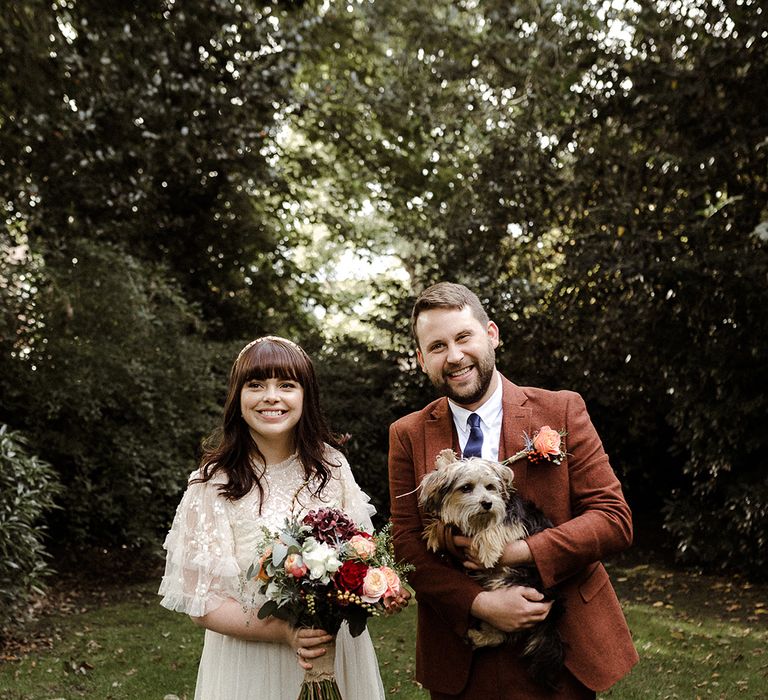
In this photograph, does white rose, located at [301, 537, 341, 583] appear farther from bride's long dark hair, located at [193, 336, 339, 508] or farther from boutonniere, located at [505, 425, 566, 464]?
boutonniere, located at [505, 425, 566, 464]

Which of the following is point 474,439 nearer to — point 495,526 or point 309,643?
point 495,526

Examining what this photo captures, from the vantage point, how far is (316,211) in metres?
15.2

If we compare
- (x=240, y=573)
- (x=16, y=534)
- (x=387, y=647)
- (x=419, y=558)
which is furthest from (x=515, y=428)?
(x=16, y=534)

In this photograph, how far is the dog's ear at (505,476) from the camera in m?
2.86

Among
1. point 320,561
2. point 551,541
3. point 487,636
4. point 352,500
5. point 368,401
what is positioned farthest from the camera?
point 368,401

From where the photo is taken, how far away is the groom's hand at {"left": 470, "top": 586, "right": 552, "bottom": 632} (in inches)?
106

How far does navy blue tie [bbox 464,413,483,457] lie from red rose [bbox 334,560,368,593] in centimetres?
67

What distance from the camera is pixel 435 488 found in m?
2.90

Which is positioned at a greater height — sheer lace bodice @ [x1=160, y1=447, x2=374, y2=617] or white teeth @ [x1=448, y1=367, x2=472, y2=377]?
white teeth @ [x1=448, y1=367, x2=472, y2=377]

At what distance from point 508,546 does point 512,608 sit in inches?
8.1

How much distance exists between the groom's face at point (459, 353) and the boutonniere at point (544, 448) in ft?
0.88

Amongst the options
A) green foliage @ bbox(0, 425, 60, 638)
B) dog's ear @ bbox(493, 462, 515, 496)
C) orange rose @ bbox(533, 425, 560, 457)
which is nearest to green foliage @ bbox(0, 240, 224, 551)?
green foliage @ bbox(0, 425, 60, 638)

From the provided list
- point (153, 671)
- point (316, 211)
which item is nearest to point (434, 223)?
point (316, 211)

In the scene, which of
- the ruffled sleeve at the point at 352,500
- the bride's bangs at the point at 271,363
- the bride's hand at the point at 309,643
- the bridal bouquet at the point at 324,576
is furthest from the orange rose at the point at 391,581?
the bride's bangs at the point at 271,363
